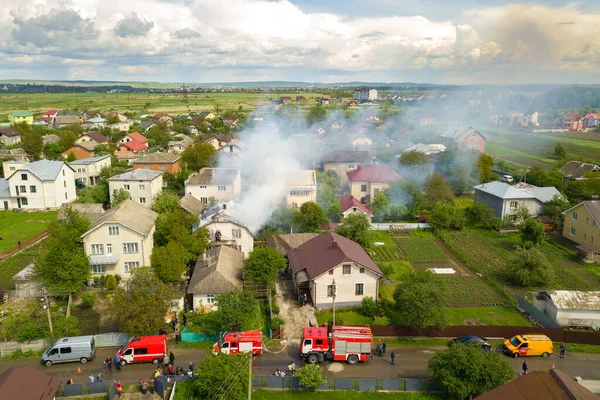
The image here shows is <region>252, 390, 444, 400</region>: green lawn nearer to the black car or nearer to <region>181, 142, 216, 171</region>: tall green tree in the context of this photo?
the black car

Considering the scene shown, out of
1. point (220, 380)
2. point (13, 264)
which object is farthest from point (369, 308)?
point (13, 264)

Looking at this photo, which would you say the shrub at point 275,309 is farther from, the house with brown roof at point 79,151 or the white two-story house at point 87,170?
the house with brown roof at point 79,151

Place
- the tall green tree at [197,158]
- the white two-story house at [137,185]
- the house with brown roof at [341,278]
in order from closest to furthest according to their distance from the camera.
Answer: the house with brown roof at [341,278], the white two-story house at [137,185], the tall green tree at [197,158]

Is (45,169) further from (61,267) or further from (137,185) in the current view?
Answer: (61,267)

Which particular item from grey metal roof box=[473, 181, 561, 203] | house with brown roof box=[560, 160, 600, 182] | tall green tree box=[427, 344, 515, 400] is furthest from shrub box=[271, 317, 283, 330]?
house with brown roof box=[560, 160, 600, 182]

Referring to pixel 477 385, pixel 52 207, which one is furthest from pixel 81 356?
pixel 52 207

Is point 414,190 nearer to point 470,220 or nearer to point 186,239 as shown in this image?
point 470,220

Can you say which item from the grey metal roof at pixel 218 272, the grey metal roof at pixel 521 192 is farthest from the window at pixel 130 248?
the grey metal roof at pixel 521 192
